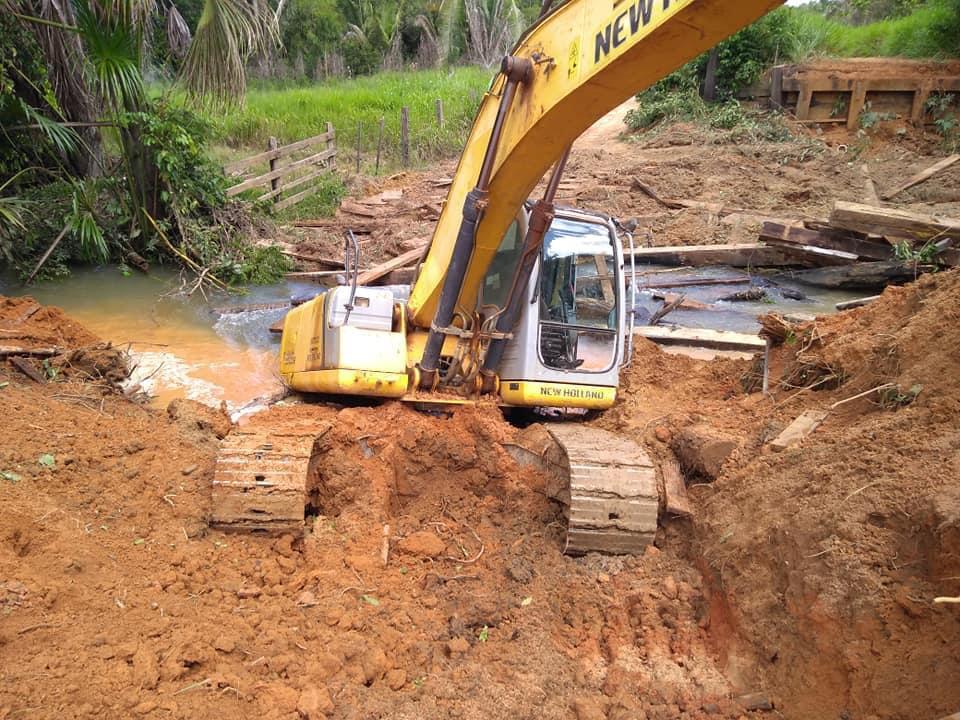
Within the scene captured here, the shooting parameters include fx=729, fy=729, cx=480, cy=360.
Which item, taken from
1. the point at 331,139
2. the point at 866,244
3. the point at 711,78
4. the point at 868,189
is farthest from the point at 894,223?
the point at 331,139

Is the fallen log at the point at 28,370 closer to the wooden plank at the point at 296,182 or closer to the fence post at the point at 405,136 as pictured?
the wooden plank at the point at 296,182

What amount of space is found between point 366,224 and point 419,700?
12.6 metres

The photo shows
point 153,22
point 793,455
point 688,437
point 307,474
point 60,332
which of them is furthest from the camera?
point 153,22

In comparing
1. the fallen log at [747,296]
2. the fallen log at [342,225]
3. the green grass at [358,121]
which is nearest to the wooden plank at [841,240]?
the fallen log at [747,296]

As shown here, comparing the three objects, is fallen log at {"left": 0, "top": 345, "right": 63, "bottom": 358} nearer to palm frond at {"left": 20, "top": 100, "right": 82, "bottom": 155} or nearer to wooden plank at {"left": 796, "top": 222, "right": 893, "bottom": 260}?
palm frond at {"left": 20, "top": 100, "right": 82, "bottom": 155}

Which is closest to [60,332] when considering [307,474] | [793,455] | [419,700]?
[307,474]

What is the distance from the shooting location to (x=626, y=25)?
3.04 meters

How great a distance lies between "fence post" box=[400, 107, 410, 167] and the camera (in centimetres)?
2027

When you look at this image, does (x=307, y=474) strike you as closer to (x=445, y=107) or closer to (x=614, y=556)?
(x=614, y=556)

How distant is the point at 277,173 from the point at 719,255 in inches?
356

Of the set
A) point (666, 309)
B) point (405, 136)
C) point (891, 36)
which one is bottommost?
point (666, 309)

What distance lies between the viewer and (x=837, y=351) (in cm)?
520

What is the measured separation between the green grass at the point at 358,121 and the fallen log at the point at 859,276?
11.4m

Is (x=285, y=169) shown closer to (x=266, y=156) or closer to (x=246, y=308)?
(x=266, y=156)
